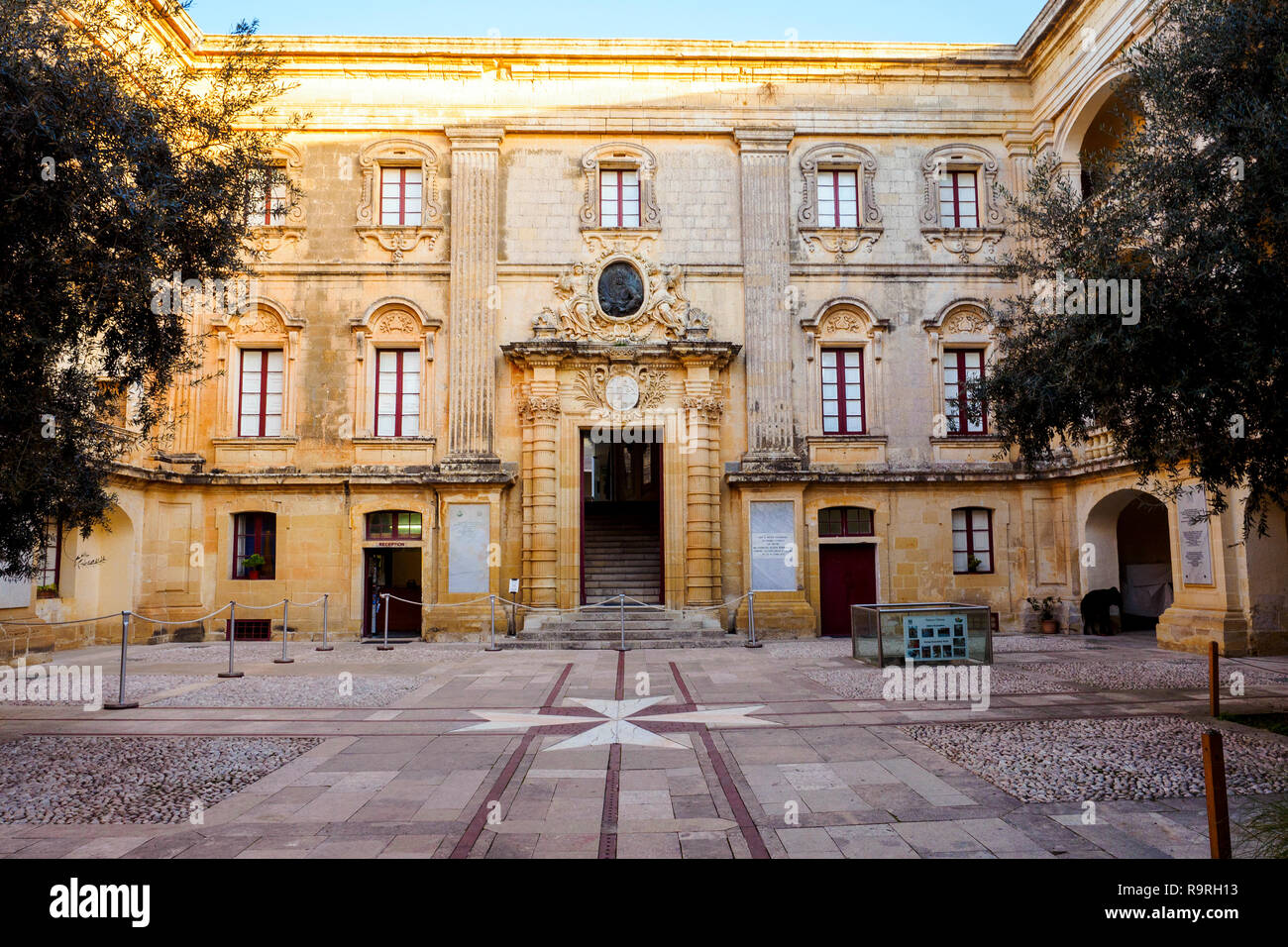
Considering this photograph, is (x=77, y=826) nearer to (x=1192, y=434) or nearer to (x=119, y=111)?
(x=119, y=111)

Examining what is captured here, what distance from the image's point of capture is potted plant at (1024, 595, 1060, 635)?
19734 mm

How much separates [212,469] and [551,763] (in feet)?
52.0

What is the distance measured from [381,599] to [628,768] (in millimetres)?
14622

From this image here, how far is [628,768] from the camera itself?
7.25m

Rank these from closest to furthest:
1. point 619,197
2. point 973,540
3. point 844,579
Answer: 1. point 844,579
2. point 973,540
3. point 619,197

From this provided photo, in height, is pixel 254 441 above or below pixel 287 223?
below

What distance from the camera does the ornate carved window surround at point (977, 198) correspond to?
21.0 meters

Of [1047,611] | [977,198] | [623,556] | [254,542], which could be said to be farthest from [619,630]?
[977,198]

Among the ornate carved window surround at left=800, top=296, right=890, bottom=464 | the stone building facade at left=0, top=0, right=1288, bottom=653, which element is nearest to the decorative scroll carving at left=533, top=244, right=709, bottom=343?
the stone building facade at left=0, top=0, right=1288, bottom=653

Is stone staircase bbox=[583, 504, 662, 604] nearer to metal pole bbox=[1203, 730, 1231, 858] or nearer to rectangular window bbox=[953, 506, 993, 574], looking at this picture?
rectangular window bbox=[953, 506, 993, 574]

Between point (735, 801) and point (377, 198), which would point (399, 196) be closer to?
point (377, 198)

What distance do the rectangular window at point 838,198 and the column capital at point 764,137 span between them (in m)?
1.31

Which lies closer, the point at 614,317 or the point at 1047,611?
the point at 1047,611

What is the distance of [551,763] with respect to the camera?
24.3 ft
